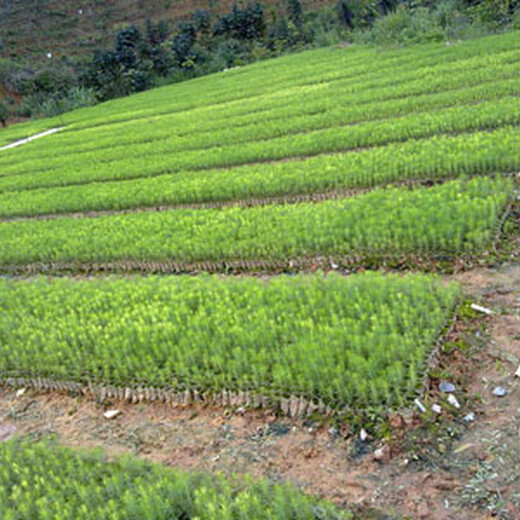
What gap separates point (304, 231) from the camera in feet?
27.5

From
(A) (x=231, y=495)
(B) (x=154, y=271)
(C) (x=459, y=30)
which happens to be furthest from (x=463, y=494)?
(C) (x=459, y=30)

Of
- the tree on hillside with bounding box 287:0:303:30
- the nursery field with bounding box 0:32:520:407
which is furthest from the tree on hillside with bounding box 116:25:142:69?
the nursery field with bounding box 0:32:520:407

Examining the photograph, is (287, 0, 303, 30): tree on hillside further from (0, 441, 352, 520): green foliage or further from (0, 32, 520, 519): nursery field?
(0, 441, 352, 520): green foliage

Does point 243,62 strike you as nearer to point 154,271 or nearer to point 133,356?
point 154,271

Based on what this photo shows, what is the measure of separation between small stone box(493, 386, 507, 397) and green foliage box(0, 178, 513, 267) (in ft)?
8.43

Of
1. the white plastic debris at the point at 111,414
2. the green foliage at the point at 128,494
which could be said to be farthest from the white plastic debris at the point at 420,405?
the white plastic debris at the point at 111,414

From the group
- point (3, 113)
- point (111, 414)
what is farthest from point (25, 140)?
point (111, 414)

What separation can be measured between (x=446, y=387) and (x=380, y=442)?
90 cm

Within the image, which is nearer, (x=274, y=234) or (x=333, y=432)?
(x=333, y=432)

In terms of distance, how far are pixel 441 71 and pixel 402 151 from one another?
933cm

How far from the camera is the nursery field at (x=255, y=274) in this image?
4.84 m

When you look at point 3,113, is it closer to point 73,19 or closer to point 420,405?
point 73,19

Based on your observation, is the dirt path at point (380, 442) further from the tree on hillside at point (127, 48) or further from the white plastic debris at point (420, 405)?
the tree on hillside at point (127, 48)

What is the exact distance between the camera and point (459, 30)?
86.9 ft
